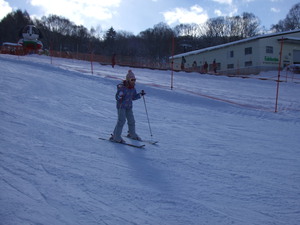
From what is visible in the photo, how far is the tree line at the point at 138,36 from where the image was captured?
223 ft

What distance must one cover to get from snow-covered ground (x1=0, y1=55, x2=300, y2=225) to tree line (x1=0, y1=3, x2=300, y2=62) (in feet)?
186

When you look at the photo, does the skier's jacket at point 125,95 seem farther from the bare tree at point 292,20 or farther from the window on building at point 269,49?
the bare tree at point 292,20

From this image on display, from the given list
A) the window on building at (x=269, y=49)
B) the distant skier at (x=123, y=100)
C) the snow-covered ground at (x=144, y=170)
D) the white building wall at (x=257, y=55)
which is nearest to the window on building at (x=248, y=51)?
the white building wall at (x=257, y=55)

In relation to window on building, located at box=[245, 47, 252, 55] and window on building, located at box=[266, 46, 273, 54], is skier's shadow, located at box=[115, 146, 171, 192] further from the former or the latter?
window on building, located at box=[245, 47, 252, 55]

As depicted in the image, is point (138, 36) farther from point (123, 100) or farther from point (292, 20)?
point (123, 100)

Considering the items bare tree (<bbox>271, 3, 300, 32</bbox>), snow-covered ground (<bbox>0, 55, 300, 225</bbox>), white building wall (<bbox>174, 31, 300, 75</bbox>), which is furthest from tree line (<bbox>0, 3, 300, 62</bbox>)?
snow-covered ground (<bbox>0, 55, 300, 225</bbox>)

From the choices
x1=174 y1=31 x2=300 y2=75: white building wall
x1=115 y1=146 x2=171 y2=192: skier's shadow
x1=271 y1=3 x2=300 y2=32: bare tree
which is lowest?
x1=115 y1=146 x2=171 y2=192: skier's shadow

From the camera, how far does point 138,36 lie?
290 ft

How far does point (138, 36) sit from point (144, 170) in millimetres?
88276

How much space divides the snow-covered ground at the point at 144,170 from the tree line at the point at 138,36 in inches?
2237

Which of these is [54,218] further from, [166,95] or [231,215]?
[166,95]

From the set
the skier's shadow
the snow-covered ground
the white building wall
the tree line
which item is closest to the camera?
the snow-covered ground

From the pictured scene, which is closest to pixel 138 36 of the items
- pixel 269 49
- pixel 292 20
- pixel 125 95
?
pixel 292 20

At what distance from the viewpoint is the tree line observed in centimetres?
6788
